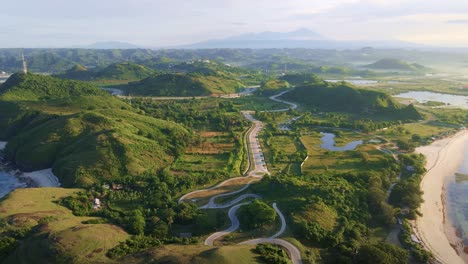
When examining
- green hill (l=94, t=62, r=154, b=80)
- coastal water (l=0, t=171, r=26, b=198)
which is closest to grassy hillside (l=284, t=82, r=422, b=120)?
coastal water (l=0, t=171, r=26, b=198)

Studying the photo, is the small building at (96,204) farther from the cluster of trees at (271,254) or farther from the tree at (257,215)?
the cluster of trees at (271,254)

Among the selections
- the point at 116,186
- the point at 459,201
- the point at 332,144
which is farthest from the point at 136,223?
the point at 332,144

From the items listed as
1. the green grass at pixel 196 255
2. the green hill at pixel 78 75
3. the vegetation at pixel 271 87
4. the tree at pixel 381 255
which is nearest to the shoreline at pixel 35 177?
the green grass at pixel 196 255

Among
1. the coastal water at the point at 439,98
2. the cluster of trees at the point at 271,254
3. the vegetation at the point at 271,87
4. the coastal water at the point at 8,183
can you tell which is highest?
the vegetation at the point at 271,87

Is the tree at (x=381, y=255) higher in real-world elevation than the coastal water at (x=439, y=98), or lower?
lower

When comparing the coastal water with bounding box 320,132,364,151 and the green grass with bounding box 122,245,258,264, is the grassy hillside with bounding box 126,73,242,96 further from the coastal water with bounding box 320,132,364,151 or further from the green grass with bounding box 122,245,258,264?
the green grass with bounding box 122,245,258,264

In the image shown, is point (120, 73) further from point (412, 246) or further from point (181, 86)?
point (412, 246)
